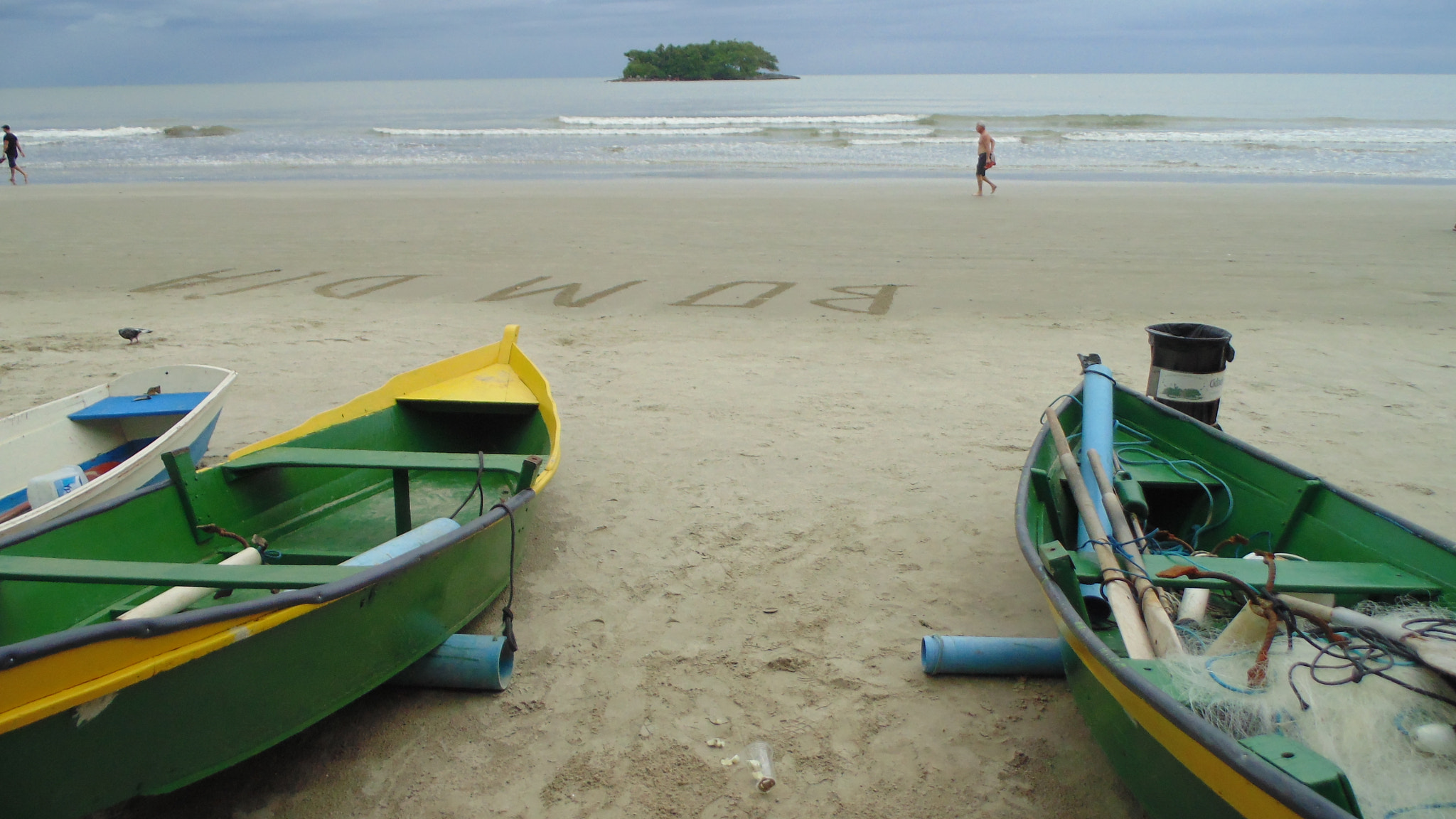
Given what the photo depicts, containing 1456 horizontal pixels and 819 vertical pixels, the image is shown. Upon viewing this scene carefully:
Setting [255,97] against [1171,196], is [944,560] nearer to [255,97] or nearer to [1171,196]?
[1171,196]

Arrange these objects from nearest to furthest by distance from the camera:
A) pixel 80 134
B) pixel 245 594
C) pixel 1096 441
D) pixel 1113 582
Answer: pixel 1113 582 < pixel 245 594 < pixel 1096 441 < pixel 80 134

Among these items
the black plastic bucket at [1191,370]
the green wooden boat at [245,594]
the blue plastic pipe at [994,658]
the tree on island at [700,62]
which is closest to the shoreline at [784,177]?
the black plastic bucket at [1191,370]

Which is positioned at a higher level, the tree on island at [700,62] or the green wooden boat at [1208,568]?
the tree on island at [700,62]

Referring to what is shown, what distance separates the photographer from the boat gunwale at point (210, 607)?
1963mm

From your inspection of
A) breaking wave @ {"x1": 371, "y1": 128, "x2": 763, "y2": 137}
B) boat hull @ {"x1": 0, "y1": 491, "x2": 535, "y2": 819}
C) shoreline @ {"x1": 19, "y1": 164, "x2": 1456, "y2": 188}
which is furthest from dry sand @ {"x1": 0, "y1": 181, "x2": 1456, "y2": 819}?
breaking wave @ {"x1": 371, "y1": 128, "x2": 763, "y2": 137}

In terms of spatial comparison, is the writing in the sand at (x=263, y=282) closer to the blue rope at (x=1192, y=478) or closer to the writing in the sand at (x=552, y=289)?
the writing in the sand at (x=552, y=289)

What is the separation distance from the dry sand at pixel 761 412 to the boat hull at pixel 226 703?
0.37m

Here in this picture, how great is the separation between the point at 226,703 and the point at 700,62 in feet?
438

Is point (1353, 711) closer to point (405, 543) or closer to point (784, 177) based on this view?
point (405, 543)

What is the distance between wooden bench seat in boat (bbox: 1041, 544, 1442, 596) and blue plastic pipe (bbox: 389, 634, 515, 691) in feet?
6.39

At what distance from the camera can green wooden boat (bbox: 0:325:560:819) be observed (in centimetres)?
205

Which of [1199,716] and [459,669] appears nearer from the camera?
[1199,716]

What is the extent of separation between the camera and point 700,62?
126 metres

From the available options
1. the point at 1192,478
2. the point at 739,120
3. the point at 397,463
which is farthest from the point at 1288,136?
the point at 397,463
